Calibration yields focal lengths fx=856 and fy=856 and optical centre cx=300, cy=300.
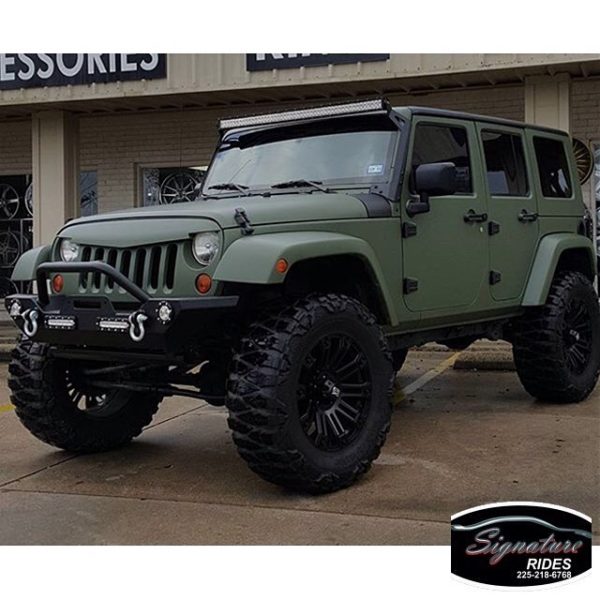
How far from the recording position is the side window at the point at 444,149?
5227mm

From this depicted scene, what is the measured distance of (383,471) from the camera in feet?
15.5

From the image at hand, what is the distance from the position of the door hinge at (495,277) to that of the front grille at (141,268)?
246 cm

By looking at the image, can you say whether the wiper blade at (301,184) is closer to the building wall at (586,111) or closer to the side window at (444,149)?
the side window at (444,149)

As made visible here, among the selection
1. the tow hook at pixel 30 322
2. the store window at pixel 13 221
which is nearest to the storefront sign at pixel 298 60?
the store window at pixel 13 221

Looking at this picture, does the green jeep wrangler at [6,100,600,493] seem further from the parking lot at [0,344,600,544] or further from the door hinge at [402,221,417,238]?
the parking lot at [0,344,600,544]

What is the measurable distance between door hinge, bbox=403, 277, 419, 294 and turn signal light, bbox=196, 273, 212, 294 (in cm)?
138

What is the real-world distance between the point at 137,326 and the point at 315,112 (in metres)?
2.02

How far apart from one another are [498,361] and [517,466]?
12.1 ft

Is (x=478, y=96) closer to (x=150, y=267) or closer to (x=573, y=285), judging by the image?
(x=573, y=285)

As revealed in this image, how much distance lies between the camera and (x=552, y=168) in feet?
22.1

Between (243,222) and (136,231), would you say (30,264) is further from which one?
(243,222)

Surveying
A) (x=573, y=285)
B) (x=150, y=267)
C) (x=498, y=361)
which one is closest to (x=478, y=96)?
(x=498, y=361)

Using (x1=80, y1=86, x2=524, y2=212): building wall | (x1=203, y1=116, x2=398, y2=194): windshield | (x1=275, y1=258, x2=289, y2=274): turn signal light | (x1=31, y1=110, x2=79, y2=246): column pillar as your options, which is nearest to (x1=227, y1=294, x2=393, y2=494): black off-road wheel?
(x1=275, y1=258, x2=289, y2=274): turn signal light
